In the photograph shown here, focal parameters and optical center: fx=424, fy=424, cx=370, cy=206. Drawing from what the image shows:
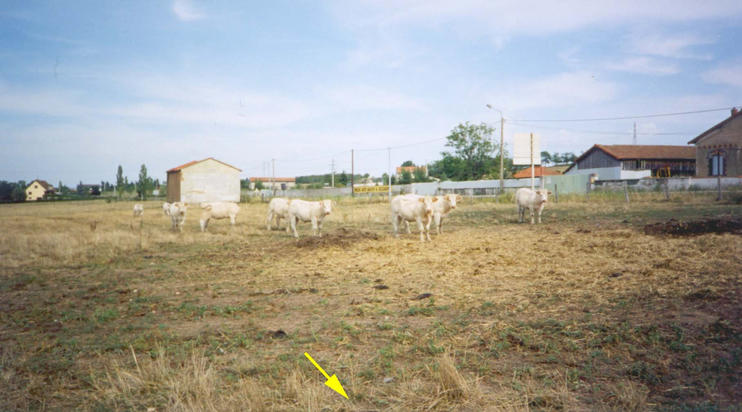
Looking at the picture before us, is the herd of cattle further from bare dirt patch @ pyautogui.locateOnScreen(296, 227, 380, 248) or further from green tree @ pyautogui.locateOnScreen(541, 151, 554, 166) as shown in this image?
green tree @ pyautogui.locateOnScreen(541, 151, 554, 166)

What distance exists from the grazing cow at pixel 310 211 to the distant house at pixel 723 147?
40.7m

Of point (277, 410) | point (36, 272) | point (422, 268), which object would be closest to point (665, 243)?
point (422, 268)

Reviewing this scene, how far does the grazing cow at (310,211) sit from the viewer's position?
17953mm

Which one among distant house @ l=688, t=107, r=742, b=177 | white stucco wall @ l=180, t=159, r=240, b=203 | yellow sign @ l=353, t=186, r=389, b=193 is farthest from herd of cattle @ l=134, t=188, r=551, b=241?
yellow sign @ l=353, t=186, r=389, b=193

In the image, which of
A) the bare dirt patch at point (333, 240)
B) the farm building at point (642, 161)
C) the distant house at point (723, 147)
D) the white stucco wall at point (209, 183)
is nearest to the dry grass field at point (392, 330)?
the bare dirt patch at point (333, 240)

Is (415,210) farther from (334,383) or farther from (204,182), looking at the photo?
(204,182)

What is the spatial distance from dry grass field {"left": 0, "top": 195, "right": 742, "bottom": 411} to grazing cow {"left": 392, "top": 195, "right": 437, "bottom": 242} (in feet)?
11.9

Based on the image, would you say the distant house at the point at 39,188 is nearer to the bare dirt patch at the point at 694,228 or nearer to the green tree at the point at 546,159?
the bare dirt patch at the point at 694,228


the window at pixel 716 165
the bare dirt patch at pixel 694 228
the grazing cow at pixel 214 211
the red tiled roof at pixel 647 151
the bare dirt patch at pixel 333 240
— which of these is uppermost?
the red tiled roof at pixel 647 151

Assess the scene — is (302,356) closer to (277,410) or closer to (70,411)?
(277,410)

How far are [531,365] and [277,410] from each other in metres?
2.70

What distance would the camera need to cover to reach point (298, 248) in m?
14.2

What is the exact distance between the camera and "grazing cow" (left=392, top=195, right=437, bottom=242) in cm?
1585

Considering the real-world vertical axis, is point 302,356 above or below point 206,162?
below
